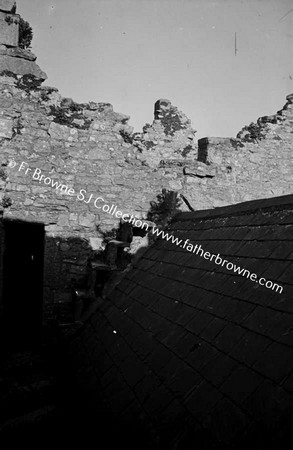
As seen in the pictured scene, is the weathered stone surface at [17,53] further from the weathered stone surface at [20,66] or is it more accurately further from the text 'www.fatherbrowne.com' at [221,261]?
the text 'www.fatherbrowne.com' at [221,261]

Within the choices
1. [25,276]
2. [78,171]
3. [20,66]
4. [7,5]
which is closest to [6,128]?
[20,66]

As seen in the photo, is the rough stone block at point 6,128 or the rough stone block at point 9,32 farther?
the rough stone block at point 9,32

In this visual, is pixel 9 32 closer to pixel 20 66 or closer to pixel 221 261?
pixel 20 66

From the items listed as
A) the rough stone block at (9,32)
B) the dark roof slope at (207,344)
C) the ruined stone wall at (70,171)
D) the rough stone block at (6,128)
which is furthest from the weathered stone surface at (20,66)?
the dark roof slope at (207,344)

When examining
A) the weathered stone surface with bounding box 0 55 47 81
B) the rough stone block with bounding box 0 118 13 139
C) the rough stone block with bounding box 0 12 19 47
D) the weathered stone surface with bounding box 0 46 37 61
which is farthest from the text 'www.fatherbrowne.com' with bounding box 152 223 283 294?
the rough stone block with bounding box 0 12 19 47

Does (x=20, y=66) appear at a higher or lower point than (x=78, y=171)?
higher

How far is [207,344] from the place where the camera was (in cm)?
215

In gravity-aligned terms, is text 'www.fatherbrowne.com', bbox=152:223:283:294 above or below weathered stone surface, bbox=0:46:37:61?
below

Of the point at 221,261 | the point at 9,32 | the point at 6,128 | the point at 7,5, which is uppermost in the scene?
the point at 7,5

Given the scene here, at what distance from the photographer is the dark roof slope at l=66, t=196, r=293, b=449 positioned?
1.61m

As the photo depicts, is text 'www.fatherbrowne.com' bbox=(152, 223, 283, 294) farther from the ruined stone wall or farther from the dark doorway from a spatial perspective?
the dark doorway

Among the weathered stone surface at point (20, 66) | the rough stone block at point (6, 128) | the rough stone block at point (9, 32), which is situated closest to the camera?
the rough stone block at point (6, 128)

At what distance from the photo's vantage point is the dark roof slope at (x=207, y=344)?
1605mm

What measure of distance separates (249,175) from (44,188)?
16.8ft
